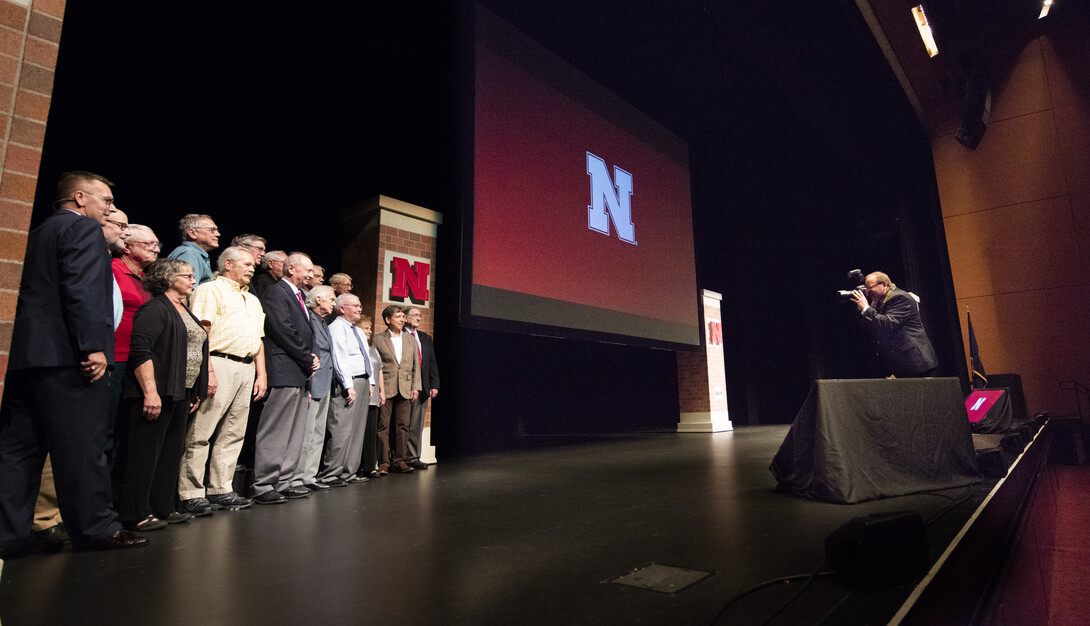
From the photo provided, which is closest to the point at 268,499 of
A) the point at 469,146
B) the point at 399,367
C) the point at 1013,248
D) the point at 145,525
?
the point at 145,525

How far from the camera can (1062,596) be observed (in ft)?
6.70

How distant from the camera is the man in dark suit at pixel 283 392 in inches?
113

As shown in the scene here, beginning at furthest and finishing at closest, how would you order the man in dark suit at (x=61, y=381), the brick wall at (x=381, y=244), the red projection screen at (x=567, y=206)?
the red projection screen at (x=567, y=206) < the brick wall at (x=381, y=244) < the man in dark suit at (x=61, y=381)

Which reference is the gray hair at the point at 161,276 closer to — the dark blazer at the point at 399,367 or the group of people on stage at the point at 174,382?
the group of people on stage at the point at 174,382

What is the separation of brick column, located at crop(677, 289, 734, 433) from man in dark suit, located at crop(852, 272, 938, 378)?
4491 millimetres

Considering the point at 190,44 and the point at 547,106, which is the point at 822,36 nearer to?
the point at 547,106

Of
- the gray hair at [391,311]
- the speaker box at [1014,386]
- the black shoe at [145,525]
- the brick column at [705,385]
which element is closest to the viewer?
the black shoe at [145,525]

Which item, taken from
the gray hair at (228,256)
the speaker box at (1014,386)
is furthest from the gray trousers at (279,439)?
the speaker box at (1014,386)

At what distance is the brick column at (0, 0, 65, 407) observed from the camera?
3.90 feet

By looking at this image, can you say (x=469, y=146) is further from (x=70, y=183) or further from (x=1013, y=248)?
(x=1013, y=248)

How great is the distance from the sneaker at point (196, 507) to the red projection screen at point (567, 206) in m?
2.21

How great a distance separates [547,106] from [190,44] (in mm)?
2995

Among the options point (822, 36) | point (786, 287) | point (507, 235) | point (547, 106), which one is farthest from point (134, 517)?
point (786, 287)

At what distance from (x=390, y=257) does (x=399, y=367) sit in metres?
1.06
